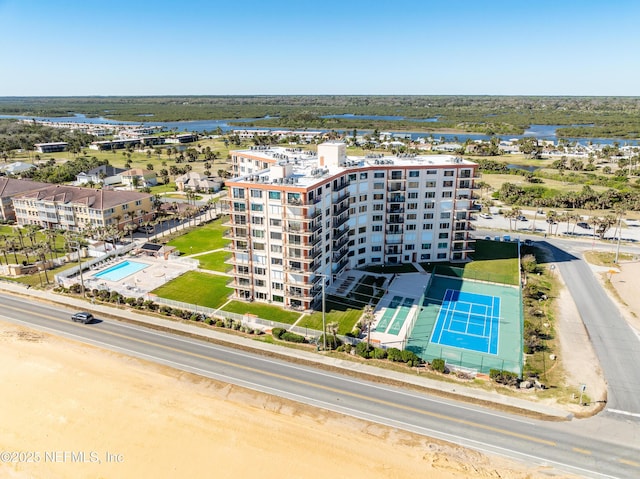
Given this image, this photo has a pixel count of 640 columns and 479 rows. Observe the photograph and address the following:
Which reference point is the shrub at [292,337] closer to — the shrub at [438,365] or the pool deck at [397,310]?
the pool deck at [397,310]

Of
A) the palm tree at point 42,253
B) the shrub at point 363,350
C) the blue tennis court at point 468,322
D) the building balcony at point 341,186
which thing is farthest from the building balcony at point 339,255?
the palm tree at point 42,253

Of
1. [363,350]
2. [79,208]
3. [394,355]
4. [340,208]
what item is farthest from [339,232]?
[79,208]

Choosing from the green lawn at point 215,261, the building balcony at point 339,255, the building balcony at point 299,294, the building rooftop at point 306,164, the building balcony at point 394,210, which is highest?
the building rooftop at point 306,164

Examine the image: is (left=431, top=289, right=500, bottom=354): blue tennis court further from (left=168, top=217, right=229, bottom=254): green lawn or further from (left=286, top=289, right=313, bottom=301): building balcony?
(left=168, top=217, right=229, bottom=254): green lawn

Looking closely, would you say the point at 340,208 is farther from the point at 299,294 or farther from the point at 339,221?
the point at 299,294

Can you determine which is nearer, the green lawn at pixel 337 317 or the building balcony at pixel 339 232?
the green lawn at pixel 337 317
